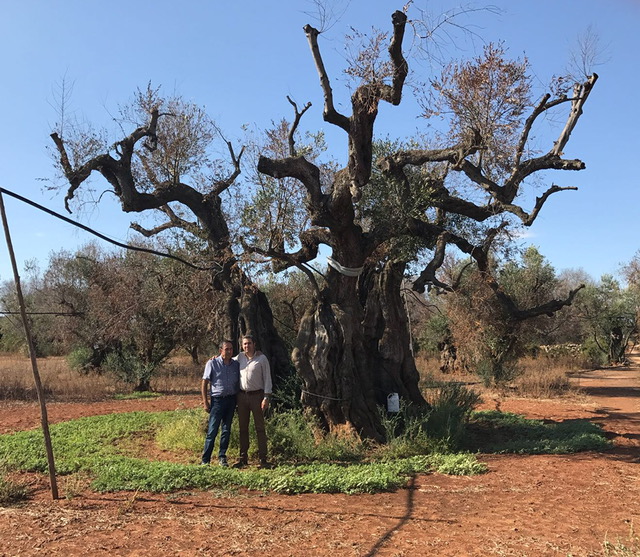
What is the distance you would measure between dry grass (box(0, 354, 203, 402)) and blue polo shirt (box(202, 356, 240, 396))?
30.3ft

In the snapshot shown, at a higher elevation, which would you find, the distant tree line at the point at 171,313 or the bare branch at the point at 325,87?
the bare branch at the point at 325,87

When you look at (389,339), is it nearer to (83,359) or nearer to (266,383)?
(266,383)

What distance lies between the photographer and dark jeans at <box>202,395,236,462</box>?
731cm

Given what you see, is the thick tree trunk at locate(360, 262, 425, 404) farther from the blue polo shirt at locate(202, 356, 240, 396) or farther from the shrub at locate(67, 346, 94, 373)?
the shrub at locate(67, 346, 94, 373)

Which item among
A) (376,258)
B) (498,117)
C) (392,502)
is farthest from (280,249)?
(392,502)

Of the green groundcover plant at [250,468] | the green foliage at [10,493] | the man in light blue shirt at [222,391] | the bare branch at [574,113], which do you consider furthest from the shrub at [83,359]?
the bare branch at [574,113]

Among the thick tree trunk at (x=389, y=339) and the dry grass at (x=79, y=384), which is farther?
the dry grass at (x=79, y=384)

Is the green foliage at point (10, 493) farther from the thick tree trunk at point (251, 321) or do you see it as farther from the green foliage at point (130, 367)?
the green foliage at point (130, 367)

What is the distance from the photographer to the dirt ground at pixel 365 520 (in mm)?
4285

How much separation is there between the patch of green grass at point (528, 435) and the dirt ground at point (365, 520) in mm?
1330

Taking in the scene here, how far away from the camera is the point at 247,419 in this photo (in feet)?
25.0

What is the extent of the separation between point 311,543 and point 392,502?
4.68ft

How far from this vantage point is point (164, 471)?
628 centimetres

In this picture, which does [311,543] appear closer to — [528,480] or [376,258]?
[528,480]
